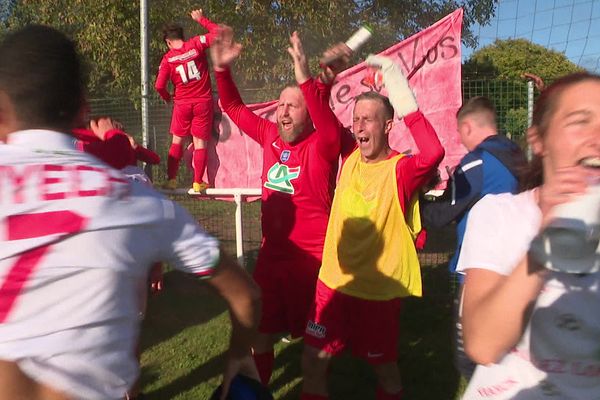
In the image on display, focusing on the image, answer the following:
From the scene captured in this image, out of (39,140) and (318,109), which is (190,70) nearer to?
(318,109)

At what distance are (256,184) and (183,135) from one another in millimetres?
910

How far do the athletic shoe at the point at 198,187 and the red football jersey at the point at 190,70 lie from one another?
0.90 m

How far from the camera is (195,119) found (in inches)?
→ 258

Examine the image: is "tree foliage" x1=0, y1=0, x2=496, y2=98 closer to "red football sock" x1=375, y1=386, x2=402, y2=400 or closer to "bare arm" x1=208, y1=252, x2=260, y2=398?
"red football sock" x1=375, y1=386, x2=402, y2=400

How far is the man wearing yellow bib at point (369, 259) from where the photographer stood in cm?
341

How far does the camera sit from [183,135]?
21.9 ft

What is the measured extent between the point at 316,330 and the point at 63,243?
235 cm

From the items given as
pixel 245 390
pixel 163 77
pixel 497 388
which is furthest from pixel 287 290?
pixel 163 77

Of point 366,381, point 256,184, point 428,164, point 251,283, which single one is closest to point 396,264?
point 428,164

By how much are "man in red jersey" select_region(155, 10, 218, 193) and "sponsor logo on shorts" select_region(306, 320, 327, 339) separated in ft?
9.85

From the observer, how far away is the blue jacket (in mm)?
3352

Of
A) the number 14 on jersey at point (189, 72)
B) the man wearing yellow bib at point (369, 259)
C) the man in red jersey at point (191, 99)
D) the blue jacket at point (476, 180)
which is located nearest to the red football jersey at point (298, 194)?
the man wearing yellow bib at point (369, 259)

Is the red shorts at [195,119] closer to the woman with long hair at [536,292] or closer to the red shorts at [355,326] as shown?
the red shorts at [355,326]

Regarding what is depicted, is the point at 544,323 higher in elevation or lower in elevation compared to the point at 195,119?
lower
